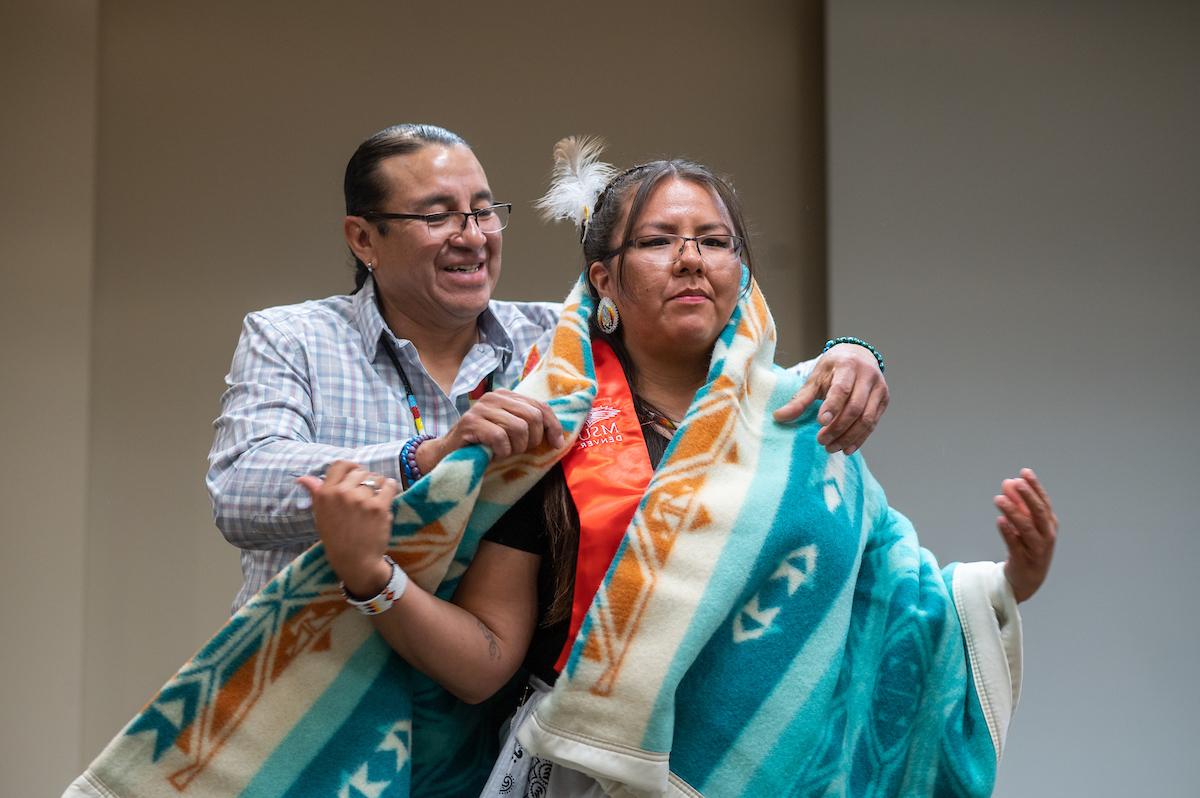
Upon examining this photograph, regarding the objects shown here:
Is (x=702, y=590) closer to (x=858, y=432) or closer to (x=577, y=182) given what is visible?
(x=858, y=432)

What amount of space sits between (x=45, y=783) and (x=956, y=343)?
3058 millimetres

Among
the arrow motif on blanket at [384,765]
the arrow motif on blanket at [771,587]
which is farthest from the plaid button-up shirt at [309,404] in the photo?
the arrow motif on blanket at [771,587]

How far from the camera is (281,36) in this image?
4.09 metres

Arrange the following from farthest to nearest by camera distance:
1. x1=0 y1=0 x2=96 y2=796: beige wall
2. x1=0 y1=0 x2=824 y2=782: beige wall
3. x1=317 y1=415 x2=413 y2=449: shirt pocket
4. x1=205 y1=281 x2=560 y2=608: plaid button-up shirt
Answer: x1=0 y1=0 x2=824 y2=782: beige wall, x1=0 y1=0 x2=96 y2=796: beige wall, x1=317 y1=415 x2=413 y2=449: shirt pocket, x1=205 y1=281 x2=560 y2=608: plaid button-up shirt

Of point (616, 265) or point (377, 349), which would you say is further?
point (377, 349)

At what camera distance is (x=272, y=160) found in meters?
4.10

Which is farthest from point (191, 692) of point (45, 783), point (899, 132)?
point (899, 132)

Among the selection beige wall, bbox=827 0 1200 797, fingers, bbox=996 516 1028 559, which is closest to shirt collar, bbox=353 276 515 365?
fingers, bbox=996 516 1028 559

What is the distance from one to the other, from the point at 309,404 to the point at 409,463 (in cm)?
39

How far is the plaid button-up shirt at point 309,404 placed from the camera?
186cm

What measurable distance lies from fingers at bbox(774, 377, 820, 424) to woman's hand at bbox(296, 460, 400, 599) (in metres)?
0.54

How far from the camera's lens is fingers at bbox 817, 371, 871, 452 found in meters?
1.63

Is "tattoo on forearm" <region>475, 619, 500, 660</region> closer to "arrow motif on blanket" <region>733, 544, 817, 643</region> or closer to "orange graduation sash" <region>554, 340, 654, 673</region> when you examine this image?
"orange graduation sash" <region>554, 340, 654, 673</region>

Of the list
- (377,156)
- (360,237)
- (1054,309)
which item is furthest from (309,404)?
(1054,309)
